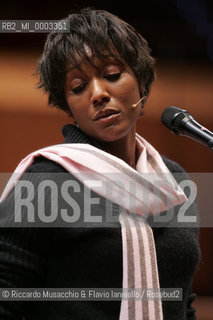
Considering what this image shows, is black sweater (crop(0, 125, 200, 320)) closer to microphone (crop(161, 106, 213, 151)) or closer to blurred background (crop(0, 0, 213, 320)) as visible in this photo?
microphone (crop(161, 106, 213, 151))

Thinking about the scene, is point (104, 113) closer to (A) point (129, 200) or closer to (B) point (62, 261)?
(A) point (129, 200)

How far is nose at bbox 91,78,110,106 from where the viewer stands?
0.85 meters

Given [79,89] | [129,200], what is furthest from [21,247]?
[79,89]

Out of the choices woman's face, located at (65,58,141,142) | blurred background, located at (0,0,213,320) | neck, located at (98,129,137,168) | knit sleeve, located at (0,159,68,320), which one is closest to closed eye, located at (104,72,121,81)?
woman's face, located at (65,58,141,142)

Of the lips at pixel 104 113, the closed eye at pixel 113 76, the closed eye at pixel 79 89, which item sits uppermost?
the closed eye at pixel 113 76

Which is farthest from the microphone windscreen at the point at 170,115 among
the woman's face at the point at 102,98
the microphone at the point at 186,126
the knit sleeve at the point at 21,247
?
the knit sleeve at the point at 21,247

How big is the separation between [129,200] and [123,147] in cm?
14

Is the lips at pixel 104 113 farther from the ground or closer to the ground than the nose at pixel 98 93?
closer to the ground

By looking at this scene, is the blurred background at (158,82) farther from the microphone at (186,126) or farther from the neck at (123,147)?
the microphone at (186,126)

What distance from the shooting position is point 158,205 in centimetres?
86

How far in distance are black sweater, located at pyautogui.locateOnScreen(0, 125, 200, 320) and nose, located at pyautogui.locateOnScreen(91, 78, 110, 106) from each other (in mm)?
135

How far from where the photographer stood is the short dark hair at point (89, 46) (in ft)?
2.89

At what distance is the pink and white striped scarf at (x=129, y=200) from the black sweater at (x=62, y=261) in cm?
1

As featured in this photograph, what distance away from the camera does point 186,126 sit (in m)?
0.74
